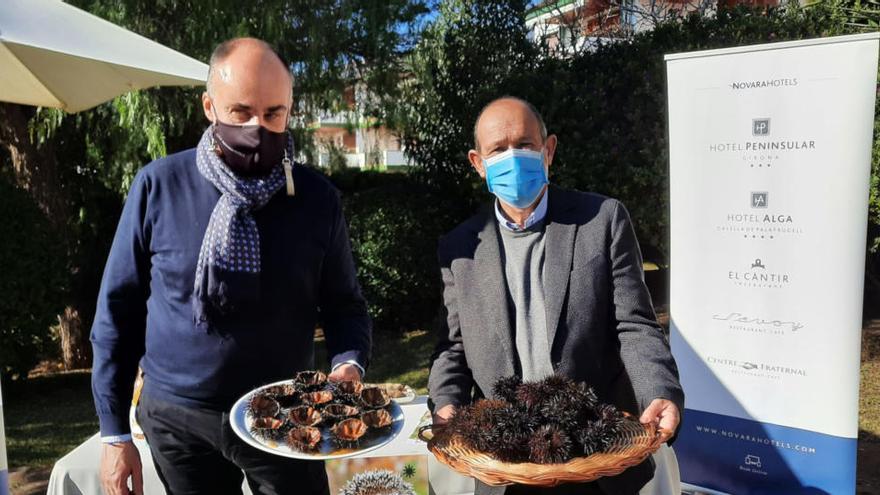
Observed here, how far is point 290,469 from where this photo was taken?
1979 millimetres

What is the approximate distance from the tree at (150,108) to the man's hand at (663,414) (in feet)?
16.8

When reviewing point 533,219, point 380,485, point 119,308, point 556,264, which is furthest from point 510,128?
point 380,485

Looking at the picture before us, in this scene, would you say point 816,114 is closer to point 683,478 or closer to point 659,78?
point 683,478

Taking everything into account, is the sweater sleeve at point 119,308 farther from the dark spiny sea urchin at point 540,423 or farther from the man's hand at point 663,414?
the man's hand at point 663,414

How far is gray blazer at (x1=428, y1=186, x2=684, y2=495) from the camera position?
6.14ft

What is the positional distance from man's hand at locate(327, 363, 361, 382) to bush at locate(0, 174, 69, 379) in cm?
529

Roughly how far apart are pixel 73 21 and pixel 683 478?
4448 millimetres

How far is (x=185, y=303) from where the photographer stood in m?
1.89

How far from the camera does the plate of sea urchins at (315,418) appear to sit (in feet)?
5.49

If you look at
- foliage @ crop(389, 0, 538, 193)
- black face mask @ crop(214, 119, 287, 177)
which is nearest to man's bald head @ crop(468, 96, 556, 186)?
Answer: black face mask @ crop(214, 119, 287, 177)

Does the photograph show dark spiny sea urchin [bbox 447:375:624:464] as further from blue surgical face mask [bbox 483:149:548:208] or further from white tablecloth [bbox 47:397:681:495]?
white tablecloth [bbox 47:397:681:495]

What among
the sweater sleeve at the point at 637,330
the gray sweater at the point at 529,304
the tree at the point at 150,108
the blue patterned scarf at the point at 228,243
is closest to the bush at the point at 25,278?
the tree at the point at 150,108

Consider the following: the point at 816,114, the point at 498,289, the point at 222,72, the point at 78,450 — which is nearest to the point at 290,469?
the point at 498,289

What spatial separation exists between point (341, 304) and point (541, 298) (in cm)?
64
